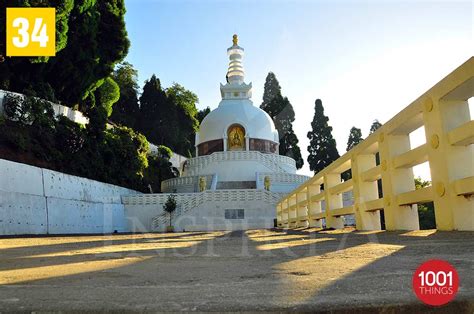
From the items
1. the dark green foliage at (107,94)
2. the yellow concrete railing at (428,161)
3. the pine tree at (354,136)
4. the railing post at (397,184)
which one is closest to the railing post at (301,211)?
the yellow concrete railing at (428,161)

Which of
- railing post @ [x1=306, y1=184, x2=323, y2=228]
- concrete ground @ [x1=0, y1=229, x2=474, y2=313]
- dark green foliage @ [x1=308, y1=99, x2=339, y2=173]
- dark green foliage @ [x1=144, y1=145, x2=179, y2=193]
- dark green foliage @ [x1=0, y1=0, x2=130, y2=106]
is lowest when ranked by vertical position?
concrete ground @ [x1=0, y1=229, x2=474, y2=313]

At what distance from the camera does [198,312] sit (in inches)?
60.8

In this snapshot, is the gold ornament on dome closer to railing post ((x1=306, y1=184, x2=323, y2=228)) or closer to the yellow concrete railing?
railing post ((x1=306, y1=184, x2=323, y2=228))

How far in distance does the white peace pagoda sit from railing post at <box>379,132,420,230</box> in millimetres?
18349

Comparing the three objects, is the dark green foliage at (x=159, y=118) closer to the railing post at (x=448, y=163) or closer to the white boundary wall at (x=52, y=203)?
the white boundary wall at (x=52, y=203)

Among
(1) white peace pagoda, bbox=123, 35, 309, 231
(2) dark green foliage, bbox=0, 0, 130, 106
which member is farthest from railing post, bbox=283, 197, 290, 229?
(2) dark green foliage, bbox=0, 0, 130, 106

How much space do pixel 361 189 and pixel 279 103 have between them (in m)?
44.6

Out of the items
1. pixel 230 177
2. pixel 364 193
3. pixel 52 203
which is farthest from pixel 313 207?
pixel 230 177

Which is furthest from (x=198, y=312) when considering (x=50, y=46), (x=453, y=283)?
(x=50, y=46)

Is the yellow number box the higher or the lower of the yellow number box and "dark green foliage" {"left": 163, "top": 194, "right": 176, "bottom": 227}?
the higher

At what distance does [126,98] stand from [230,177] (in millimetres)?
24712

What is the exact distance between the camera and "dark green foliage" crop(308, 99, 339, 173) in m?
42.8

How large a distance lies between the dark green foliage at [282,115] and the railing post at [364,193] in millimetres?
39271

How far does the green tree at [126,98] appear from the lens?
163 ft
